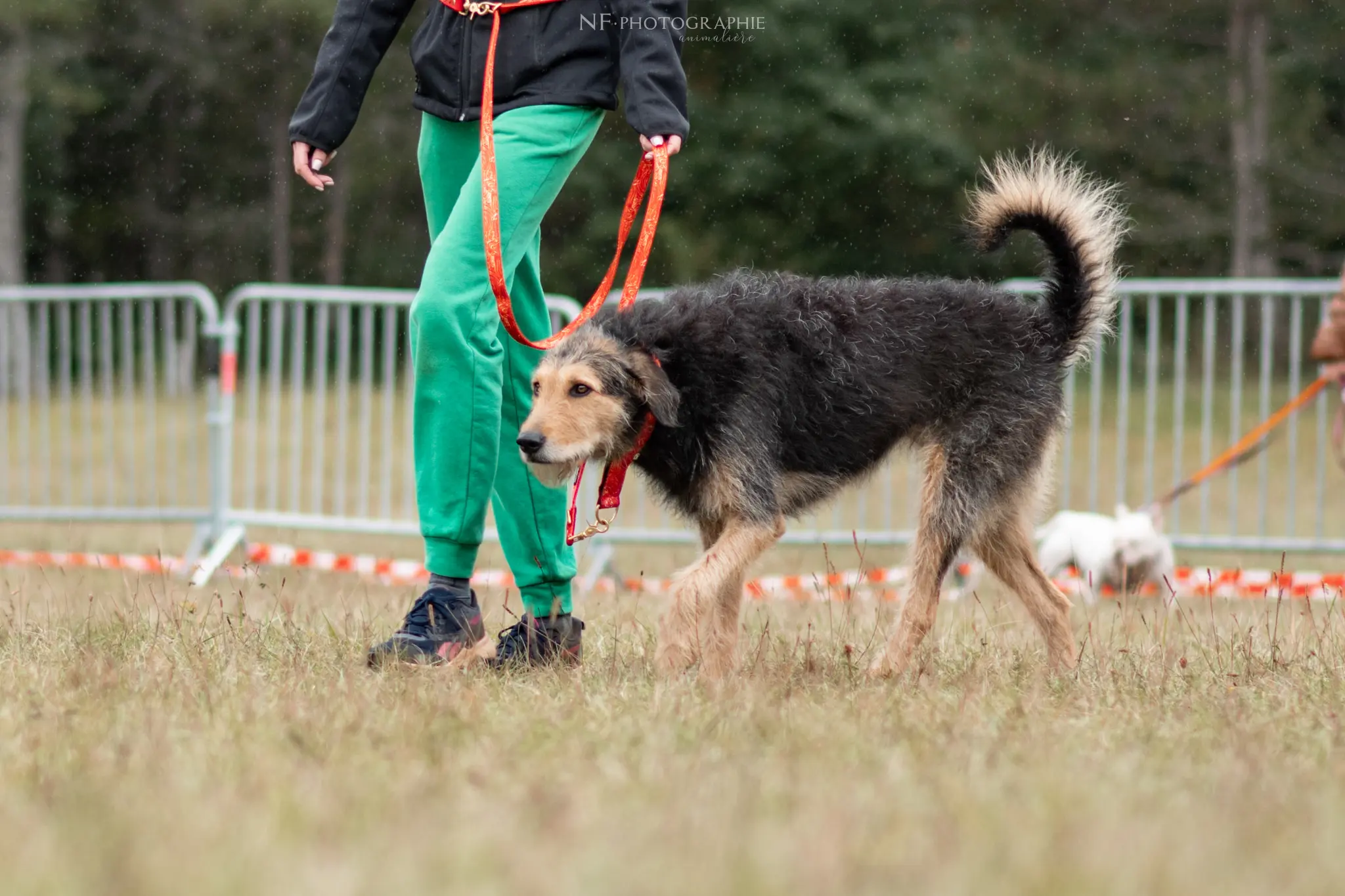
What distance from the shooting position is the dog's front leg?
3.78 metres

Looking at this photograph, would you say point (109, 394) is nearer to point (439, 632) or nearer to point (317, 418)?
point (317, 418)

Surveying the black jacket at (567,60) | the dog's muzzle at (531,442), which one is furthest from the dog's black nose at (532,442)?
the black jacket at (567,60)

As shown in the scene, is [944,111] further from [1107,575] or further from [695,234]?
[1107,575]

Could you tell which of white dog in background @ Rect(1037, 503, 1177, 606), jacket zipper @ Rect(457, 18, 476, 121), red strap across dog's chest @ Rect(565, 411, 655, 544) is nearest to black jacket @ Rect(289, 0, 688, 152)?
jacket zipper @ Rect(457, 18, 476, 121)

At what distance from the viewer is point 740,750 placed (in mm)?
2818

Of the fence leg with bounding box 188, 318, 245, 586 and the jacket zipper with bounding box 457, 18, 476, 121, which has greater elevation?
the jacket zipper with bounding box 457, 18, 476, 121

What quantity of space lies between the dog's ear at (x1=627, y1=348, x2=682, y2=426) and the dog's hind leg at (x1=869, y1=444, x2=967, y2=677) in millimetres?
898

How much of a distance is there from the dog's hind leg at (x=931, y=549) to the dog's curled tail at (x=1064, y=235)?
57 centimetres

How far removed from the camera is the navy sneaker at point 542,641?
4.05 m

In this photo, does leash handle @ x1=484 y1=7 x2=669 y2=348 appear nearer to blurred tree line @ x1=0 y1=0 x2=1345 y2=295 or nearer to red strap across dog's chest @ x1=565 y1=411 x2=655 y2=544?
red strap across dog's chest @ x1=565 y1=411 x2=655 y2=544

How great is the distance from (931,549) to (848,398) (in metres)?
0.56

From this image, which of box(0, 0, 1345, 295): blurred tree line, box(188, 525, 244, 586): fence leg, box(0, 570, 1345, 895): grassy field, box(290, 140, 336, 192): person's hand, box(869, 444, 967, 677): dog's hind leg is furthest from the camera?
Answer: box(0, 0, 1345, 295): blurred tree line

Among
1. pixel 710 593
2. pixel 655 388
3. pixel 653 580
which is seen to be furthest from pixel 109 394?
pixel 710 593

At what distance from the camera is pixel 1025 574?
15.1 feet
